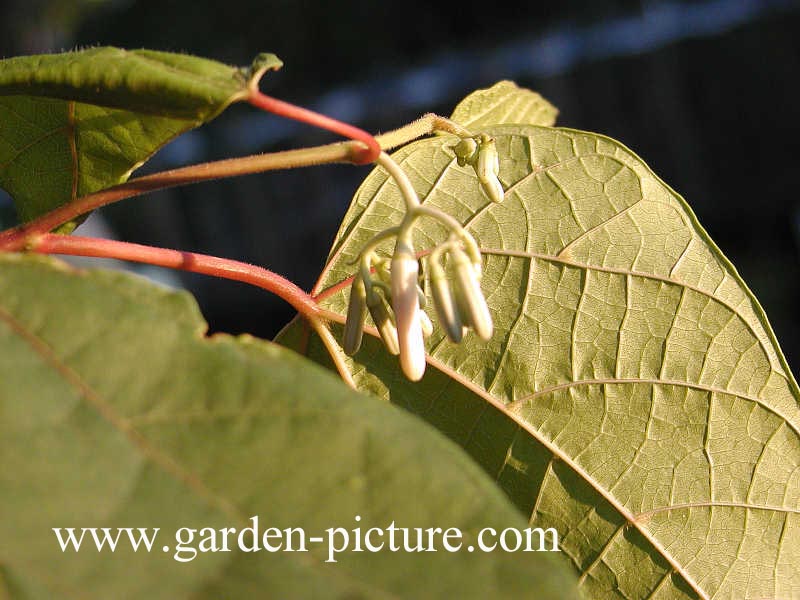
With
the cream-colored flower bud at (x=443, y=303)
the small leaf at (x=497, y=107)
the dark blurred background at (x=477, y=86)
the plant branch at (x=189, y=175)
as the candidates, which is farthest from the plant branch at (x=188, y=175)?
the dark blurred background at (x=477, y=86)

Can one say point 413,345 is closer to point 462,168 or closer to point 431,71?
→ point 462,168

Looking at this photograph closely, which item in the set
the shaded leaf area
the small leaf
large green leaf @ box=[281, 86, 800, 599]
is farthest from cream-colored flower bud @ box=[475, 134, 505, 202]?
the shaded leaf area

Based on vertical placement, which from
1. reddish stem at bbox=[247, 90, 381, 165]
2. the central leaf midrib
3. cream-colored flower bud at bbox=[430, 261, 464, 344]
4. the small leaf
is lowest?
the central leaf midrib

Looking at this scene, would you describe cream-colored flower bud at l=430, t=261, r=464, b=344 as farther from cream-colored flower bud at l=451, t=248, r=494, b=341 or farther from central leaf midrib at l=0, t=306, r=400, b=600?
central leaf midrib at l=0, t=306, r=400, b=600

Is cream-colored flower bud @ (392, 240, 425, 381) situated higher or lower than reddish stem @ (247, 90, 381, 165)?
lower

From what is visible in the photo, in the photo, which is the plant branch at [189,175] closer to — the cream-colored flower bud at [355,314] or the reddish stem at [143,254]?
the reddish stem at [143,254]

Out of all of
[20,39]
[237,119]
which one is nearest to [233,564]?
[237,119]

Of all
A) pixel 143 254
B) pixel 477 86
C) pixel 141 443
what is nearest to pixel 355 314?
pixel 143 254
